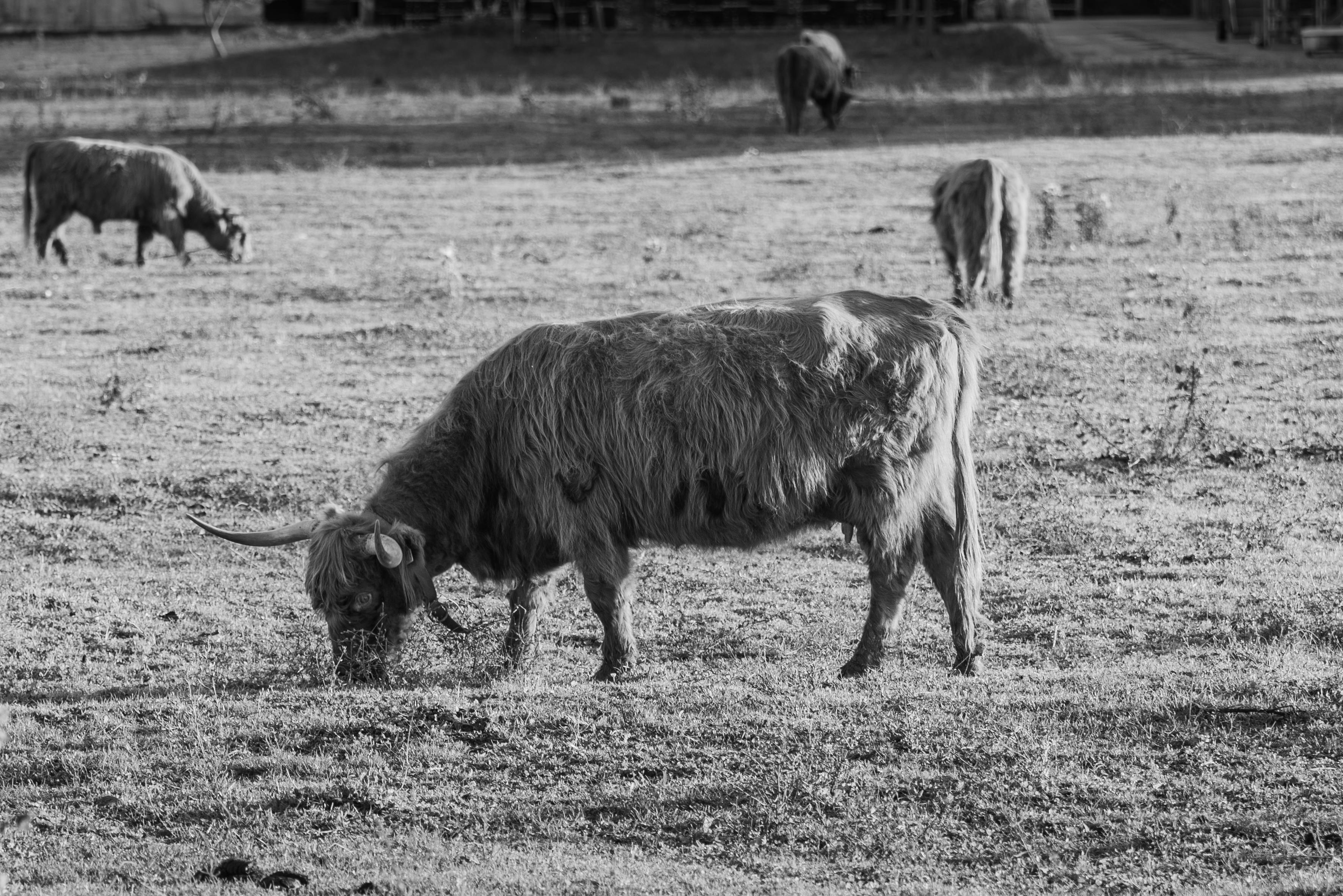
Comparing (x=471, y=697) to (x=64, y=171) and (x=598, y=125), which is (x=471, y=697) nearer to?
(x=64, y=171)

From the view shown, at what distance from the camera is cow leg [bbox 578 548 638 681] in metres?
7.00

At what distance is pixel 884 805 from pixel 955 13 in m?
49.2

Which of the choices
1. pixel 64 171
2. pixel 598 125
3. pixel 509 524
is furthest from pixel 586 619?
pixel 598 125

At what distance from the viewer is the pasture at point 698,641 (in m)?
5.31

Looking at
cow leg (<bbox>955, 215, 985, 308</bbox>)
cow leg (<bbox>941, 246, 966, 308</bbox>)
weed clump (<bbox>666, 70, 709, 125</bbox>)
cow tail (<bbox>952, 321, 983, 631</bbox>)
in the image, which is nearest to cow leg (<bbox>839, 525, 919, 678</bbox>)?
cow tail (<bbox>952, 321, 983, 631</bbox>)

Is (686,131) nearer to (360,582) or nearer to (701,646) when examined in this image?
(701,646)

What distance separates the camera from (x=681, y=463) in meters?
6.85

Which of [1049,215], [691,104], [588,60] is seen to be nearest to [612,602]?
[1049,215]

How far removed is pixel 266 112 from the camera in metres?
33.4

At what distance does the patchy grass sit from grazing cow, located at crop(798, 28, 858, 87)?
14.8 m

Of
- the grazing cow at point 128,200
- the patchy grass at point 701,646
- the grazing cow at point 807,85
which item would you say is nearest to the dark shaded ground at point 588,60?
the grazing cow at point 807,85

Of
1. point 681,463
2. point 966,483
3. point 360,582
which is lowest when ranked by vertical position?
point 360,582

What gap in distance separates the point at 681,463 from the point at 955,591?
132 centimetres

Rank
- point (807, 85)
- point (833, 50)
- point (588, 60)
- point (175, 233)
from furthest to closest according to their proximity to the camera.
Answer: point (588, 60) → point (833, 50) → point (807, 85) → point (175, 233)
